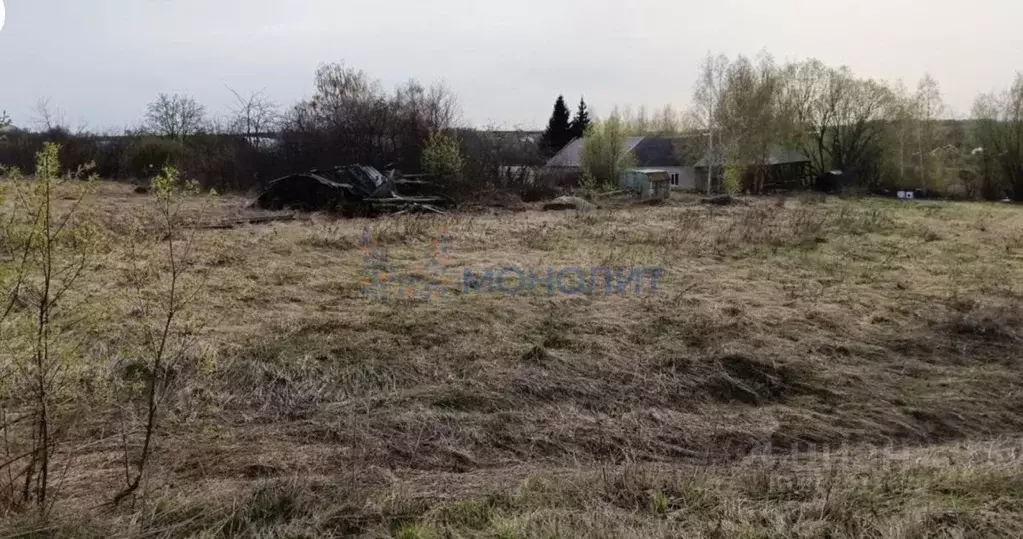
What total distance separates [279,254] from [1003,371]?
968cm

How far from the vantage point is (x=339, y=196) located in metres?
16.3

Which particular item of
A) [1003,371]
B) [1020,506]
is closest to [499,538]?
[1020,506]

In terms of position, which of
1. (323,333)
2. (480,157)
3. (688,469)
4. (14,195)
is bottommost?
(688,469)

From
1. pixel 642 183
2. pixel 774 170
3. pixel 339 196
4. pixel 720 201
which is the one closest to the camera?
pixel 339 196

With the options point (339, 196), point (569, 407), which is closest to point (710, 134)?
point (339, 196)

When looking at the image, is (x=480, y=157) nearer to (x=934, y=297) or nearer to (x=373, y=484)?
(x=934, y=297)

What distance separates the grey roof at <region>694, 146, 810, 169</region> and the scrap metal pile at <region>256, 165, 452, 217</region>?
20.2 meters

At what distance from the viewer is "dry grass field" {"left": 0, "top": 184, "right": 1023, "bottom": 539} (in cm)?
319

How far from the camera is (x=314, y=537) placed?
3.00 meters

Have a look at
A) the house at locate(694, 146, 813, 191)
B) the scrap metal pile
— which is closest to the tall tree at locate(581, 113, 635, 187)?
the house at locate(694, 146, 813, 191)

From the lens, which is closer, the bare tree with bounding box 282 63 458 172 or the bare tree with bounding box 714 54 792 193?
the bare tree with bounding box 282 63 458 172

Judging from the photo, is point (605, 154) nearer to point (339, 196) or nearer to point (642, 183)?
point (642, 183)

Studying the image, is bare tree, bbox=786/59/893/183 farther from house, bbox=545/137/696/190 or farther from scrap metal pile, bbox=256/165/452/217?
scrap metal pile, bbox=256/165/452/217

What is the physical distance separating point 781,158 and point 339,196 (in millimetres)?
29514
